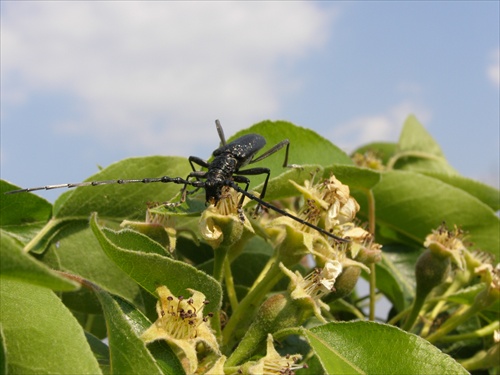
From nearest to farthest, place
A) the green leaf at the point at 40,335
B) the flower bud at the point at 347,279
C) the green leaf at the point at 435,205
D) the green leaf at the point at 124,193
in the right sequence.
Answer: the green leaf at the point at 40,335
the flower bud at the point at 347,279
the green leaf at the point at 124,193
the green leaf at the point at 435,205

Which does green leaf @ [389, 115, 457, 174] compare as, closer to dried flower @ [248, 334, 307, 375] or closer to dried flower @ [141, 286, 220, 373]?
A: dried flower @ [248, 334, 307, 375]

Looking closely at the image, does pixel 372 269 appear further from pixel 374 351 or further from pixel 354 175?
pixel 374 351

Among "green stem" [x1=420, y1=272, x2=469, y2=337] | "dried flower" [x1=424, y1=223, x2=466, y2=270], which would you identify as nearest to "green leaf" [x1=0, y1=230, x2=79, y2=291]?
"dried flower" [x1=424, y1=223, x2=466, y2=270]

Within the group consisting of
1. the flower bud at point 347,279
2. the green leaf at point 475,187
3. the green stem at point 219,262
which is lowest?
the flower bud at point 347,279

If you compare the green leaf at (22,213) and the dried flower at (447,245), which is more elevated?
the green leaf at (22,213)

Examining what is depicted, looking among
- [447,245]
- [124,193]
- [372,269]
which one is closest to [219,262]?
[124,193]

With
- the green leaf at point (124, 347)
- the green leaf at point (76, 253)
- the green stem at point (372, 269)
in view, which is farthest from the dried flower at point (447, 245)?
the green leaf at point (124, 347)

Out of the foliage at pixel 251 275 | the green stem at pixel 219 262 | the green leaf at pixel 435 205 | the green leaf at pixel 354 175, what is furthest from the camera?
the green leaf at pixel 435 205

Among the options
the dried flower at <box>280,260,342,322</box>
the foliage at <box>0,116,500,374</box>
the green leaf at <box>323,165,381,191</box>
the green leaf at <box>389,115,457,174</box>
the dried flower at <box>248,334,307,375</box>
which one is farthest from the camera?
the green leaf at <box>389,115,457,174</box>

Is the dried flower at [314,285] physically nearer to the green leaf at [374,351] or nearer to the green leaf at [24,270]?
the green leaf at [374,351]
